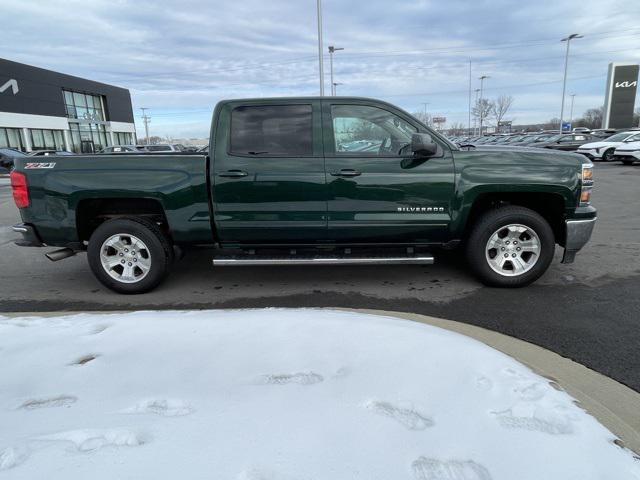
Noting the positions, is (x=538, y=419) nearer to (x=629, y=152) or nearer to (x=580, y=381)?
(x=580, y=381)

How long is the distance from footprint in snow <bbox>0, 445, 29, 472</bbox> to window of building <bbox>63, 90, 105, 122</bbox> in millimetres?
52655

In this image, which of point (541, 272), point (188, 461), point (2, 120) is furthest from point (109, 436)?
point (2, 120)

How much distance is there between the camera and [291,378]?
268cm

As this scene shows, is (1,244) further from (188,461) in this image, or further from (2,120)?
(2,120)

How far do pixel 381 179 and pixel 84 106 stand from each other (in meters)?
55.3

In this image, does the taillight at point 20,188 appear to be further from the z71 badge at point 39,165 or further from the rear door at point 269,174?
the rear door at point 269,174

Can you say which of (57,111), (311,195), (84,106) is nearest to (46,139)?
(57,111)

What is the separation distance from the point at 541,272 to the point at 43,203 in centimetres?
525

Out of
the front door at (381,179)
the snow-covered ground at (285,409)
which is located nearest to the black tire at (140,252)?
the snow-covered ground at (285,409)

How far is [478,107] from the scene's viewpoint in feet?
244

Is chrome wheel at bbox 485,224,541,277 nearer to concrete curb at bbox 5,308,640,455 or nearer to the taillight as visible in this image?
concrete curb at bbox 5,308,640,455

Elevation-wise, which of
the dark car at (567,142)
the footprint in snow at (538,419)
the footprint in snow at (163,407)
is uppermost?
the dark car at (567,142)

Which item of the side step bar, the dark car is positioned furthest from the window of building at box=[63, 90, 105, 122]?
the side step bar

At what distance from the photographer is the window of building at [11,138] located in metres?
37.1
